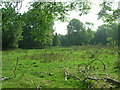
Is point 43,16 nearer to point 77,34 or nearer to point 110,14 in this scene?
point 110,14

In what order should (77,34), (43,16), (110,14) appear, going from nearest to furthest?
(43,16) → (110,14) → (77,34)

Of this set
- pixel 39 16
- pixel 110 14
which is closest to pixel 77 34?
pixel 110 14

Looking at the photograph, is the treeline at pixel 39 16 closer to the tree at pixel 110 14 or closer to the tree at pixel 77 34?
the tree at pixel 110 14

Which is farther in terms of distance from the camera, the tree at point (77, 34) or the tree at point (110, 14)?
the tree at point (77, 34)

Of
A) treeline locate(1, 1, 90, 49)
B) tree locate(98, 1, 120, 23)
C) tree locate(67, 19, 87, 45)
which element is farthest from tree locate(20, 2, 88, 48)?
tree locate(67, 19, 87, 45)

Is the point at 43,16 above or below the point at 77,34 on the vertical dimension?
below

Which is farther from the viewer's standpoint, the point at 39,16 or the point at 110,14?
the point at 110,14

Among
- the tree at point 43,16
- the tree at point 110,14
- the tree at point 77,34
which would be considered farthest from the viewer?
the tree at point 77,34

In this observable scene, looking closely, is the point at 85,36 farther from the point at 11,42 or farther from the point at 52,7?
the point at 52,7

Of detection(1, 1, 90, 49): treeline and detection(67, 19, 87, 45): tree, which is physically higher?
detection(67, 19, 87, 45): tree

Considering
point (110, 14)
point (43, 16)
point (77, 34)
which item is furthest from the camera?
point (77, 34)

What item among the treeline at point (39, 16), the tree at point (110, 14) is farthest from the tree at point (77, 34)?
the treeline at point (39, 16)

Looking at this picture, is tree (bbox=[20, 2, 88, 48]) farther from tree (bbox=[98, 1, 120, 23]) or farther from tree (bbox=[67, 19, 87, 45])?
tree (bbox=[67, 19, 87, 45])

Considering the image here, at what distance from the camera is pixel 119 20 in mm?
7363
